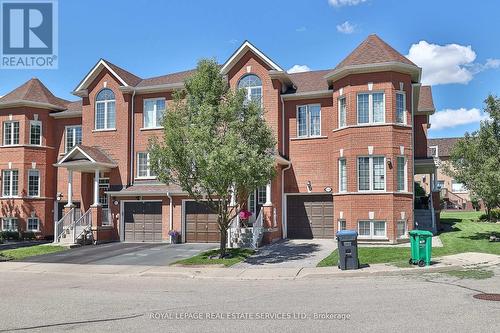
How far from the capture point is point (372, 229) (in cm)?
2298

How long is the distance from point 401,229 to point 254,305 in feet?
46.1

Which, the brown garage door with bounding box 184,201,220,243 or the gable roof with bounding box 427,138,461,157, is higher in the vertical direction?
the gable roof with bounding box 427,138,461,157

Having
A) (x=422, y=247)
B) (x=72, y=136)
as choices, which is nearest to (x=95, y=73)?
(x=72, y=136)

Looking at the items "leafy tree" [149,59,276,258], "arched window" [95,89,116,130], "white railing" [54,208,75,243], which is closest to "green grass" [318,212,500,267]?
"leafy tree" [149,59,276,258]

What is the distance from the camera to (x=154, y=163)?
781 inches

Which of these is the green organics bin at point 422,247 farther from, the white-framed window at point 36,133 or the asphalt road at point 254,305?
the white-framed window at point 36,133

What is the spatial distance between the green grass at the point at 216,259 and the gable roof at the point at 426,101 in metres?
13.2

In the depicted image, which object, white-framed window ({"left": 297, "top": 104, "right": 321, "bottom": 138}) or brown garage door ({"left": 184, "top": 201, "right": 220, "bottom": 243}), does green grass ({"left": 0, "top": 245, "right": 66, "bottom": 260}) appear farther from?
white-framed window ({"left": 297, "top": 104, "right": 321, "bottom": 138})

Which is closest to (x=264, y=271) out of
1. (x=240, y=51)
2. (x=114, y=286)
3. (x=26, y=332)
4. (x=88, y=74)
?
(x=114, y=286)

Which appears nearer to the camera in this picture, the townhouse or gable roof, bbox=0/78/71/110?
the townhouse

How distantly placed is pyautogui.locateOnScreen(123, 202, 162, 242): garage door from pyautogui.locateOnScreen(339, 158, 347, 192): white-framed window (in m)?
9.95

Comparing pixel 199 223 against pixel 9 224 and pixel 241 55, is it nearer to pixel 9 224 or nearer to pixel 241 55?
pixel 241 55

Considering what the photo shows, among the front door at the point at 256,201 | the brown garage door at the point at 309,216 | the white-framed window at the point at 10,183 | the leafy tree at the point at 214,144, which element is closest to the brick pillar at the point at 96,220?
→ the white-framed window at the point at 10,183

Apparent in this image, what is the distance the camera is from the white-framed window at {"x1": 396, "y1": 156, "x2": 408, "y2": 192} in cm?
2342
